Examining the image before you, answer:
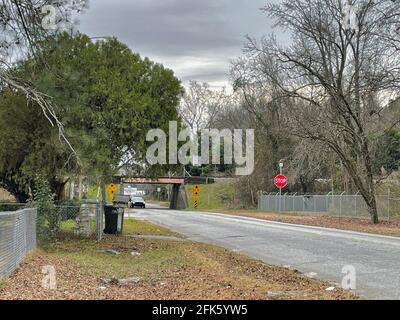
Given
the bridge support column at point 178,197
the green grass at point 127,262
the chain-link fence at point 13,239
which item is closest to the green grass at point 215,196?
the bridge support column at point 178,197

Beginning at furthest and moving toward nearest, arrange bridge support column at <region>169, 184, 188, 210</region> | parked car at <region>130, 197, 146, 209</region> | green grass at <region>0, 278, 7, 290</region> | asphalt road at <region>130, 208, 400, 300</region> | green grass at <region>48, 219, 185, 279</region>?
1. bridge support column at <region>169, 184, 188, 210</region>
2. parked car at <region>130, 197, 146, 209</region>
3. green grass at <region>48, 219, 185, 279</region>
4. asphalt road at <region>130, 208, 400, 300</region>
5. green grass at <region>0, 278, 7, 290</region>

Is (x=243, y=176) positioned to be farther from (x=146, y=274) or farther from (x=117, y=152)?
(x=146, y=274)

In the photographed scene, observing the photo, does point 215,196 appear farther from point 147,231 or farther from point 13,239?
point 13,239

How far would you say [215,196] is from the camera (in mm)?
86188

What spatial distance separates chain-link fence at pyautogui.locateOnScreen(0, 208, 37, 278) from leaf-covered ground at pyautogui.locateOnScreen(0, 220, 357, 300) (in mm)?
250

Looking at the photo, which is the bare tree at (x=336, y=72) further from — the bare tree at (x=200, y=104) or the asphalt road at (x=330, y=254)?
the bare tree at (x=200, y=104)

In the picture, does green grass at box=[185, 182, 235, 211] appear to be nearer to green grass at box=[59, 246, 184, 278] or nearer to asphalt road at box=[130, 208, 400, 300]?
asphalt road at box=[130, 208, 400, 300]

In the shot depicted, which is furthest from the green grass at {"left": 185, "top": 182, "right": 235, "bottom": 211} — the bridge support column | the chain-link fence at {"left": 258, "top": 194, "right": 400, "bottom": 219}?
the chain-link fence at {"left": 258, "top": 194, "right": 400, "bottom": 219}

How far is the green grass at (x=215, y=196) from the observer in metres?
77.3

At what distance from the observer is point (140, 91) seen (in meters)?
20.2

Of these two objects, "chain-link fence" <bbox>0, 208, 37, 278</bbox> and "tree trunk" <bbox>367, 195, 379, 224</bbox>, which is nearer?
"chain-link fence" <bbox>0, 208, 37, 278</bbox>

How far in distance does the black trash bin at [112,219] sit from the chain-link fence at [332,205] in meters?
20.1

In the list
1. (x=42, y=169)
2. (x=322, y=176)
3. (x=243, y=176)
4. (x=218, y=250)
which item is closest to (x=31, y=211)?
(x=42, y=169)

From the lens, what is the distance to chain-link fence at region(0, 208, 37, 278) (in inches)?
413
